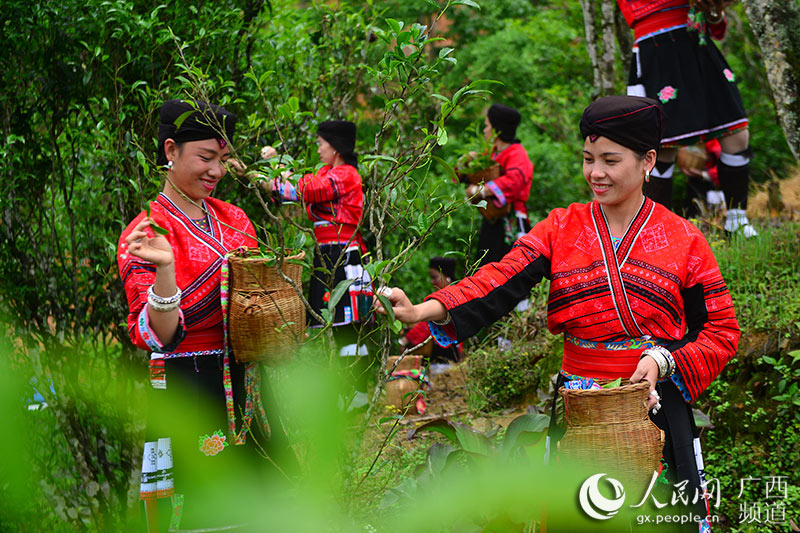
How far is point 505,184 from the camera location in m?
5.95

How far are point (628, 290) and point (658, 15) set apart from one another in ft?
10.4

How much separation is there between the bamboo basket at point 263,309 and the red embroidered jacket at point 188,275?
20cm

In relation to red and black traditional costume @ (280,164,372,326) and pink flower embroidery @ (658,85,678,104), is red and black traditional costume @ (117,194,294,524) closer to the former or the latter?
red and black traditional costume @ (280,164,372,326)

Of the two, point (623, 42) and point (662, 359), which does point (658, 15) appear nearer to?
point (623, 42)

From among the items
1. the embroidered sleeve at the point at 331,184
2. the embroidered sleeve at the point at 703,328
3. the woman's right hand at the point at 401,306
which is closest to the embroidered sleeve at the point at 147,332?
the woman's right hand at the point at 401,306

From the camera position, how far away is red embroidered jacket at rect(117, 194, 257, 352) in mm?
2436

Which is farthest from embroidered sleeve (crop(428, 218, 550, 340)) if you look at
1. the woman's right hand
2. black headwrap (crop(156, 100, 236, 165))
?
black headwrap (crop(156, 100, 236, 165))

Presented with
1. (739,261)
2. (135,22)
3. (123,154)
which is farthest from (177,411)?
(739,261)

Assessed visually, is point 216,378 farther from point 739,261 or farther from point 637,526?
point 739,261

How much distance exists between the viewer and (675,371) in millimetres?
2225

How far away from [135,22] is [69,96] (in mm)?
475

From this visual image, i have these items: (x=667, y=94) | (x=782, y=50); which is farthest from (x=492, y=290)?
(x=667, y=94)

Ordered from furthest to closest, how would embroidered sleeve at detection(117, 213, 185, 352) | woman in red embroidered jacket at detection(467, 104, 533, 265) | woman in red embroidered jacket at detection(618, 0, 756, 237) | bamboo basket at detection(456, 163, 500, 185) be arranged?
woman in red embroidered jacket at detection(467, 104, 533, 265)
bamboo basket at detection(456, 163, 500, 185)
woman in red embroidered jacket at detection(618, 0, 756, 237)
embroidered sleeve at detection(117, 213, 185, 352)

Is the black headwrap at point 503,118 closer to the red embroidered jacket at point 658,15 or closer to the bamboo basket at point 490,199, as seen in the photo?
the bamboo basket at point 490,199
